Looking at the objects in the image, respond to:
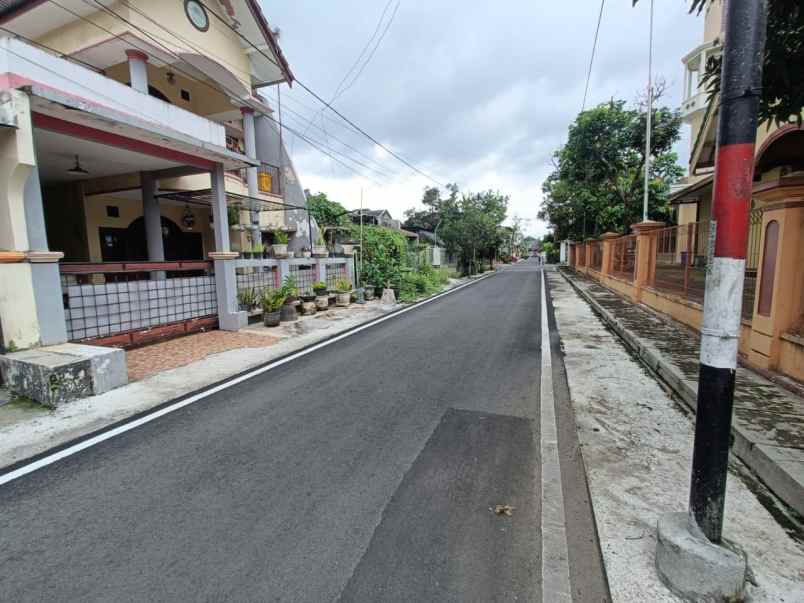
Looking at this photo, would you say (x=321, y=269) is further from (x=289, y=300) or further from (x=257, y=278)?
(x=257, y=278)

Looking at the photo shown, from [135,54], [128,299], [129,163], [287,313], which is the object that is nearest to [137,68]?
[135,54]

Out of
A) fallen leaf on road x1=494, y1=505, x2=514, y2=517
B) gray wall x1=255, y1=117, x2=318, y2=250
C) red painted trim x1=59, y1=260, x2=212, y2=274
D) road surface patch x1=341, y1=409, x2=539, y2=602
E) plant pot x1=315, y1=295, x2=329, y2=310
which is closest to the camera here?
road surface patch x1=341, y1=409, x2=539, y2=602

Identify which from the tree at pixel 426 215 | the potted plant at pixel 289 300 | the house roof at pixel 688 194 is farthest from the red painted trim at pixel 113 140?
the tree at pixel 426 215

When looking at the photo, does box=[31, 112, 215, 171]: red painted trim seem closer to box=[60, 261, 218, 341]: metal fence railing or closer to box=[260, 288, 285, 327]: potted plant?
box=[60, 261, 218, 341]: metal fence railing

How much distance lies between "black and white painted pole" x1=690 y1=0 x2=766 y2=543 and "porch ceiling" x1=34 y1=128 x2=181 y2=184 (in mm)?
8681

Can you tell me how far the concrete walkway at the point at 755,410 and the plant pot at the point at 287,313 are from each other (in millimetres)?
7489

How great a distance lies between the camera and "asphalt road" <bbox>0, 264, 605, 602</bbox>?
2084 millimetres

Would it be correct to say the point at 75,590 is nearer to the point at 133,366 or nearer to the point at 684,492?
the point at 684,492

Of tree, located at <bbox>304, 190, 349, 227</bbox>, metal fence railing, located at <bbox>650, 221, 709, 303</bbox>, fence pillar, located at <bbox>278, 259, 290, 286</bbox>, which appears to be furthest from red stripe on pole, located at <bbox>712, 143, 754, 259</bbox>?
tree, located at <bbox>304, 190, 349, 227</bbox>

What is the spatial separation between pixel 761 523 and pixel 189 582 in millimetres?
3367

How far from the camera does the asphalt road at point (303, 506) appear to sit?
2084 mm

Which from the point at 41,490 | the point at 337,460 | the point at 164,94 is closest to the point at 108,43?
the point at 164,94

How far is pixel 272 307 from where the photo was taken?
31.0ft

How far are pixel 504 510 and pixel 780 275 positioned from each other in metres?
4.38
